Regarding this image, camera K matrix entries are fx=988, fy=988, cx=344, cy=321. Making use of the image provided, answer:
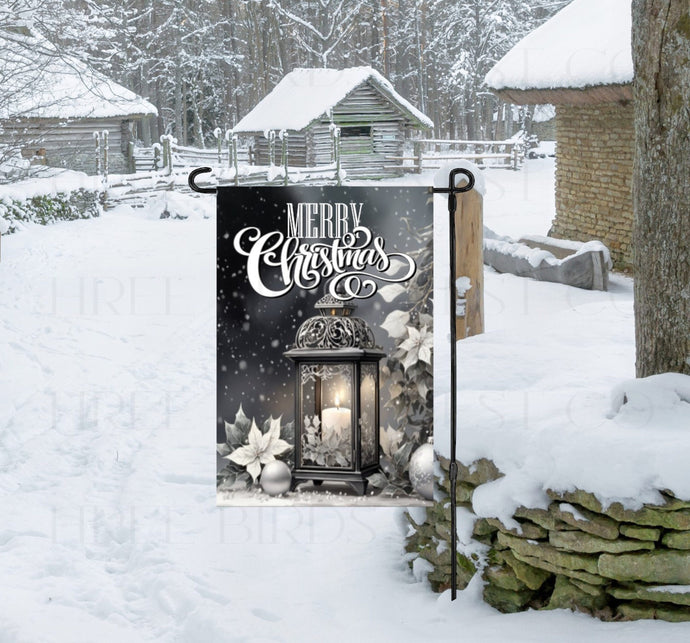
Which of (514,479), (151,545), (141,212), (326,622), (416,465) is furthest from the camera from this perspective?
(141,212)

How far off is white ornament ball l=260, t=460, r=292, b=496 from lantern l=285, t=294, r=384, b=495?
43 millimetres

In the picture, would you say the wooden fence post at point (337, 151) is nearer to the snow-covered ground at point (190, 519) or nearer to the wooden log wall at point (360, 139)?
the wooden log wall at point (360, 139)

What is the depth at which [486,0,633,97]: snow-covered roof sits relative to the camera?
41.6 feet

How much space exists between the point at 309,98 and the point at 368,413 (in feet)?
89.3

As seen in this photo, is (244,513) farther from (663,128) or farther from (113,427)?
(663,128)

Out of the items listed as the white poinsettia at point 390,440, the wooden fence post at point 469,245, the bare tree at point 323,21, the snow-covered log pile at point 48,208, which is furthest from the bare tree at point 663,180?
the bare tree at point 323,21

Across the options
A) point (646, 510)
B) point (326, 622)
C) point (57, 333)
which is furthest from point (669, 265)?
point (57, 333)

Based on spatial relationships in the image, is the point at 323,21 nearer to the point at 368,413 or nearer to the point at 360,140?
the point at 360,140

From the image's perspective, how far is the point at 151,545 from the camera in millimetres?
5652

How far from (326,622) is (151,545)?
1388mm

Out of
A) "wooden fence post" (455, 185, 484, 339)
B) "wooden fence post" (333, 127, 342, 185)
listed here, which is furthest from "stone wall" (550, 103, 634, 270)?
"wooden fence post" (333, 127, 342, 185)

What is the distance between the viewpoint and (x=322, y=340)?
393cm

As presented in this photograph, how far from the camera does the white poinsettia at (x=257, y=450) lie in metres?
3.91

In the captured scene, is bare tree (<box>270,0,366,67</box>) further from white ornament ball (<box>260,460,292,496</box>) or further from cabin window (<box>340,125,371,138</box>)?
white ornament ball (<box>260,460,292,496</box>)
